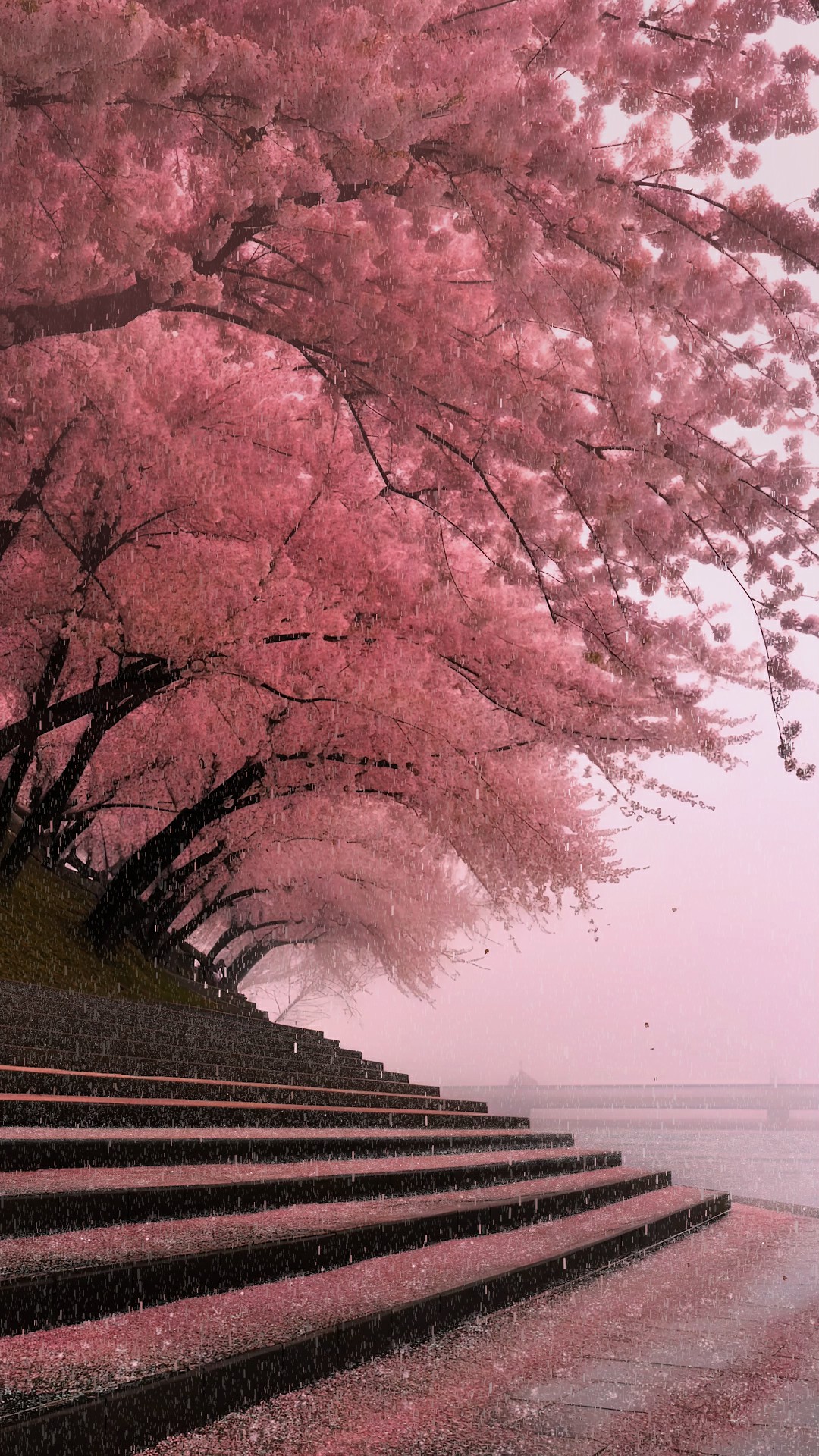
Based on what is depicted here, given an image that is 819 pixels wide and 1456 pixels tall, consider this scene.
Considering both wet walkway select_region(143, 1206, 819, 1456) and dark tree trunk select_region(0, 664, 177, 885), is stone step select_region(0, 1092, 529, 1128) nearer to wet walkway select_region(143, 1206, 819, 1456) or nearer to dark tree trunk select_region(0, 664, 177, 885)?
wet walkway select_region(143, 1206, 819, 1456)

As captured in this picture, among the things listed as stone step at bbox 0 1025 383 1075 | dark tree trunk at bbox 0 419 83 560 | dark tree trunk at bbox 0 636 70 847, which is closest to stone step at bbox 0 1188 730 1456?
stone step at bbox 0 1025 383 1075

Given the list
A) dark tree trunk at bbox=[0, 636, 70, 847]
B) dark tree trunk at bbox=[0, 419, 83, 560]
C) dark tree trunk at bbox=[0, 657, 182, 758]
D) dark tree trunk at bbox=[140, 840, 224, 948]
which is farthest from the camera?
dark tree trunk at bbox=[140, 840, 224, 948]

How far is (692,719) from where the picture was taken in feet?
41.8

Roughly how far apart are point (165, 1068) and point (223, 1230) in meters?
3.99

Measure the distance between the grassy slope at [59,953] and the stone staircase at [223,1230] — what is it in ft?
17.5

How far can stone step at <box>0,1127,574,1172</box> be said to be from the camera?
4719mm

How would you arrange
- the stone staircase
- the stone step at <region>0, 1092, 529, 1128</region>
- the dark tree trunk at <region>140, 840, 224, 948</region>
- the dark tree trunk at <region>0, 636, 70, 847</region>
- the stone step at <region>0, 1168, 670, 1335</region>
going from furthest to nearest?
1. the dark tree trunk at <region>140, 840, 224, 948</region>
2. the dark tree trunk at <region>0, 636, 70, 847</region>
3. the stone step at <region>0, 1092, 529, 1128</region>
4. the stone step at <region>0, 1168, 670, 1335</region>
5. the stone staircase

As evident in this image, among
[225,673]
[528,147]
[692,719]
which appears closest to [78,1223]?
[528,147]

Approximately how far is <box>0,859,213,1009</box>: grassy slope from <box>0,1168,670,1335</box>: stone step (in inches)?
348

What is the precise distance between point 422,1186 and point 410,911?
19453mm

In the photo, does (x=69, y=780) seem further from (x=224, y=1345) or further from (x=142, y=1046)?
(x=224, y=1345)

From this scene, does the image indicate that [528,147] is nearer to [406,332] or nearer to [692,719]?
[406,332]

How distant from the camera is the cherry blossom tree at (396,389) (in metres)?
5.59

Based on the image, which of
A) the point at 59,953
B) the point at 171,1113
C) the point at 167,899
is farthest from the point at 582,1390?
the point at 167,899
